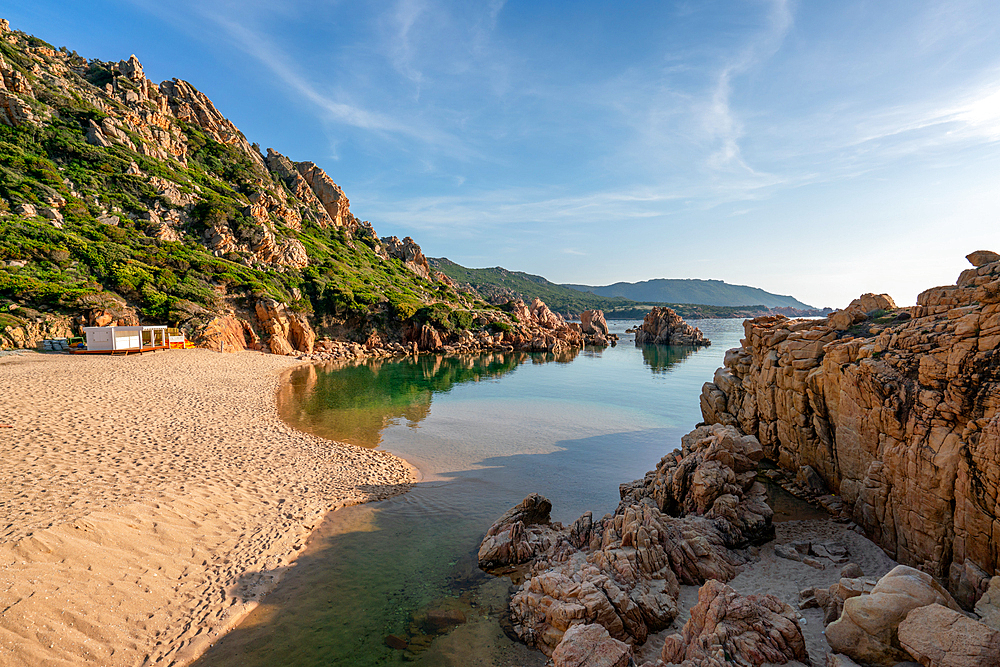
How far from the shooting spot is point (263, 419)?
73.3ft

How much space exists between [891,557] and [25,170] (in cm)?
8235

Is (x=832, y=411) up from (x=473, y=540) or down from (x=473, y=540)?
up

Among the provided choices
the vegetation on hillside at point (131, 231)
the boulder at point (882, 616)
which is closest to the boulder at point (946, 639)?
the boulder at point (882, 616)

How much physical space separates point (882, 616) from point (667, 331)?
90.1 meters

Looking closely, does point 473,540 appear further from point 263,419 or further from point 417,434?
point 263,419

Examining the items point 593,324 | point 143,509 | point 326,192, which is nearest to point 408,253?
point 326,192

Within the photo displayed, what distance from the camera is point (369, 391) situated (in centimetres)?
3581

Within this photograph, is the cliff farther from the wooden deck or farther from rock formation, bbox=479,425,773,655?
the wooden deck

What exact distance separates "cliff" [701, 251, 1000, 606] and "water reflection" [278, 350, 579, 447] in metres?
18.9

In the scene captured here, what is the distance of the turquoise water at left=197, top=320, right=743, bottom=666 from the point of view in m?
8.43

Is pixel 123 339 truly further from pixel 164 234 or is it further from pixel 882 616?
pixel 882 616

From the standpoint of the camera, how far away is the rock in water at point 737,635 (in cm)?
629

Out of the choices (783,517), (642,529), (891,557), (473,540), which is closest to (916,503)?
(891,557)

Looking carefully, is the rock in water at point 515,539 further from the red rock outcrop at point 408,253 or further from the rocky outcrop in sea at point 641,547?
the red rock outcrop at point 408,253
